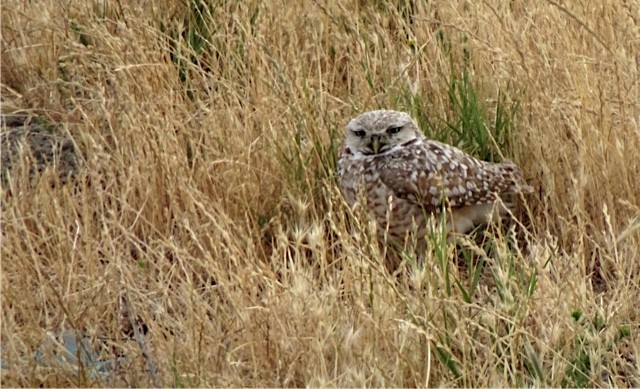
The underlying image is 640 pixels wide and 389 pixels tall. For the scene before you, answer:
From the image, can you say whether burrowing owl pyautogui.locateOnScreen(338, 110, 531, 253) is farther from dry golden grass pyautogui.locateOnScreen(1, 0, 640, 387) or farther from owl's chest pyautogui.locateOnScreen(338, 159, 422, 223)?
dry golden grass pyautogui.locateOnScreen(1, 0, 640, 387)

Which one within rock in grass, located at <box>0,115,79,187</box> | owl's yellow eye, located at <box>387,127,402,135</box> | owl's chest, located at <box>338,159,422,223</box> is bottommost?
owl's chest, located at <box>338,159,422,223</box>

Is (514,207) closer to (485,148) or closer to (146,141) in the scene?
(485,148)

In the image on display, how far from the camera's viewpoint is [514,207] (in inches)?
201

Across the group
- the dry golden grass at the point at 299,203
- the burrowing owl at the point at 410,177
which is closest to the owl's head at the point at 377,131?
the burrowing owl at the point at 410,177

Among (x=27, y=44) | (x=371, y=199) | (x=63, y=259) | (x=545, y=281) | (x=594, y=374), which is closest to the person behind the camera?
(x=594, y=374)

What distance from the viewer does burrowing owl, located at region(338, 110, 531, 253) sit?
16.1 feet

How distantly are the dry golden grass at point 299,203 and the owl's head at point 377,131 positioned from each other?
179mm

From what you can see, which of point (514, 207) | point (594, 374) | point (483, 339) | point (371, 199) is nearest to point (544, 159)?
point (514, 207)

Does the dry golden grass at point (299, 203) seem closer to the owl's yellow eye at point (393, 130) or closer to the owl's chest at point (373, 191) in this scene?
the owl's chest at point (373, 191)

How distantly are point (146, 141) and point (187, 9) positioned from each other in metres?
1.17

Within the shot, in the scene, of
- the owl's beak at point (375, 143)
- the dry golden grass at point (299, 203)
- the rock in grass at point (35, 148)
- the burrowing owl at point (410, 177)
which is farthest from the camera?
the rock in grass at point (35, 148)

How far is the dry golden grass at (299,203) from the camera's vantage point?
384 centimetres

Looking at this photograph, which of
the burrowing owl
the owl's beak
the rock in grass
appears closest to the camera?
the burrowing owl

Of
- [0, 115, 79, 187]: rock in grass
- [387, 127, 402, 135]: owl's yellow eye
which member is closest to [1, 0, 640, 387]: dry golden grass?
[0, 115, 79, 187]: rock in grass
